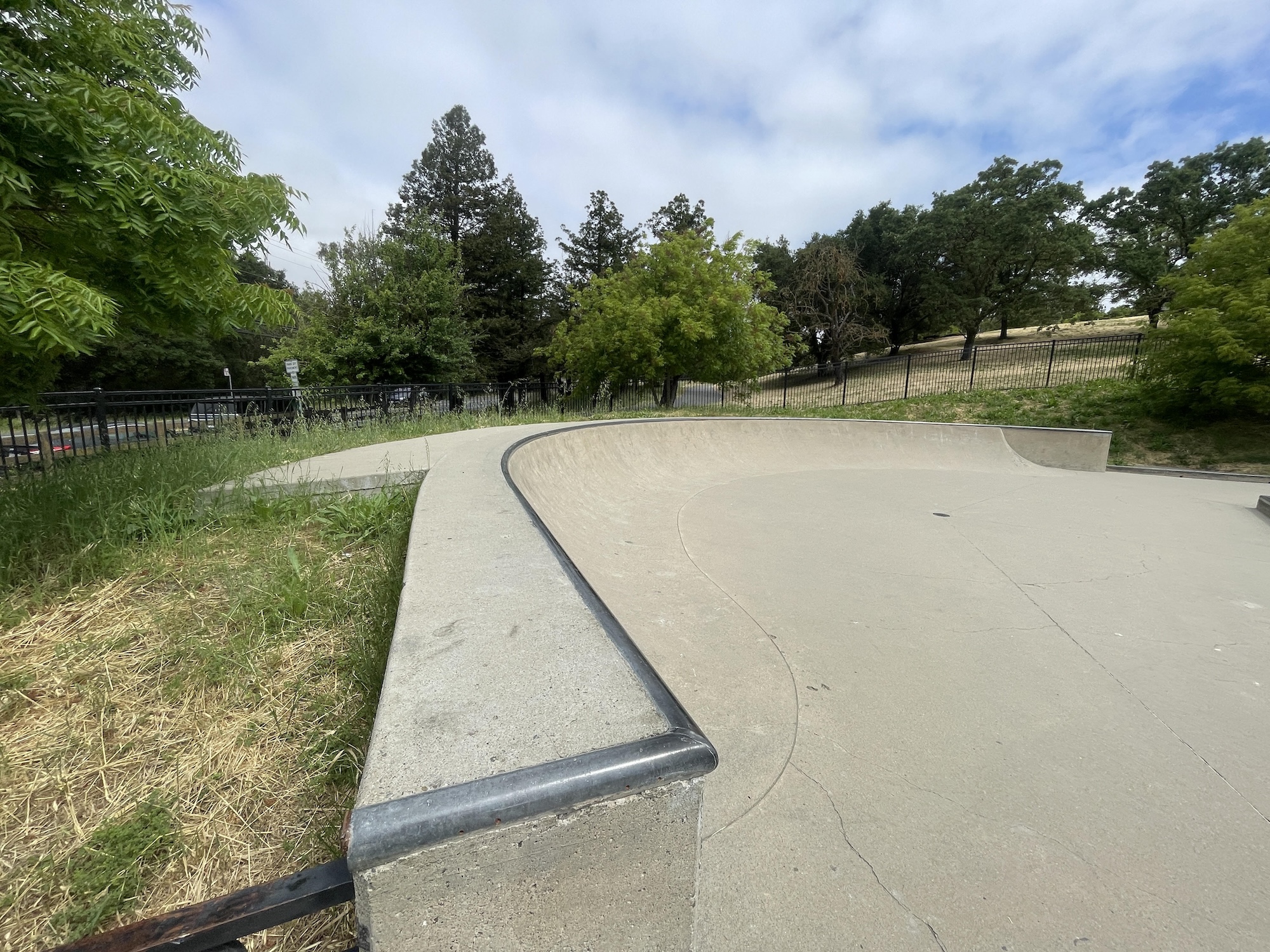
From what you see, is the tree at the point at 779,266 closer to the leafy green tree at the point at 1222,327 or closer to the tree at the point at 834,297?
the tree at the point at 834,297

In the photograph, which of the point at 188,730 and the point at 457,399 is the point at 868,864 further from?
the point at 457,399

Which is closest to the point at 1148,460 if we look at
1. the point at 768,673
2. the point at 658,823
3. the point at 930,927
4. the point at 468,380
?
the point at 768,673

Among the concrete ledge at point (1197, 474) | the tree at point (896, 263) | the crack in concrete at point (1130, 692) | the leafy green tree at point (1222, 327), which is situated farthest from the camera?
the tree at point (896, 263)

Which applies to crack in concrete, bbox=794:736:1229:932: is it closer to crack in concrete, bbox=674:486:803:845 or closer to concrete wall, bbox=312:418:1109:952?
crack in concrete, bbox=674:486:803:845

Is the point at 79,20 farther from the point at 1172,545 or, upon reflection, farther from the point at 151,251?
the point at 1172,545

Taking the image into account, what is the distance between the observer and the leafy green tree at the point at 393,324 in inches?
737

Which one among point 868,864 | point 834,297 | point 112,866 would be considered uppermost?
point 834,297

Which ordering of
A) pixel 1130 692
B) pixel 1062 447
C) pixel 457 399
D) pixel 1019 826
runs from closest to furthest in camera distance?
1. pixel 1019 826
2. pixel 1130 692
3. pixel 1062 447
4. pixel 457 399

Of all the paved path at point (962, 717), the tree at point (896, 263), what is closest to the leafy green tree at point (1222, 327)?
the paved path at point (962, 717)

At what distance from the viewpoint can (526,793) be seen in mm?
1051

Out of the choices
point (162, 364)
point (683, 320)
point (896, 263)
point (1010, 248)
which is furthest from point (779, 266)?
point (162, 364)

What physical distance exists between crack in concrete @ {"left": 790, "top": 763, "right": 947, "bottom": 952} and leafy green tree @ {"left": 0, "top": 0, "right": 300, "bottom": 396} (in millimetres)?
3624

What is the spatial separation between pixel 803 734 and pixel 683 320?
16.5 metres

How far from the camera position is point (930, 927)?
5.79 ft
